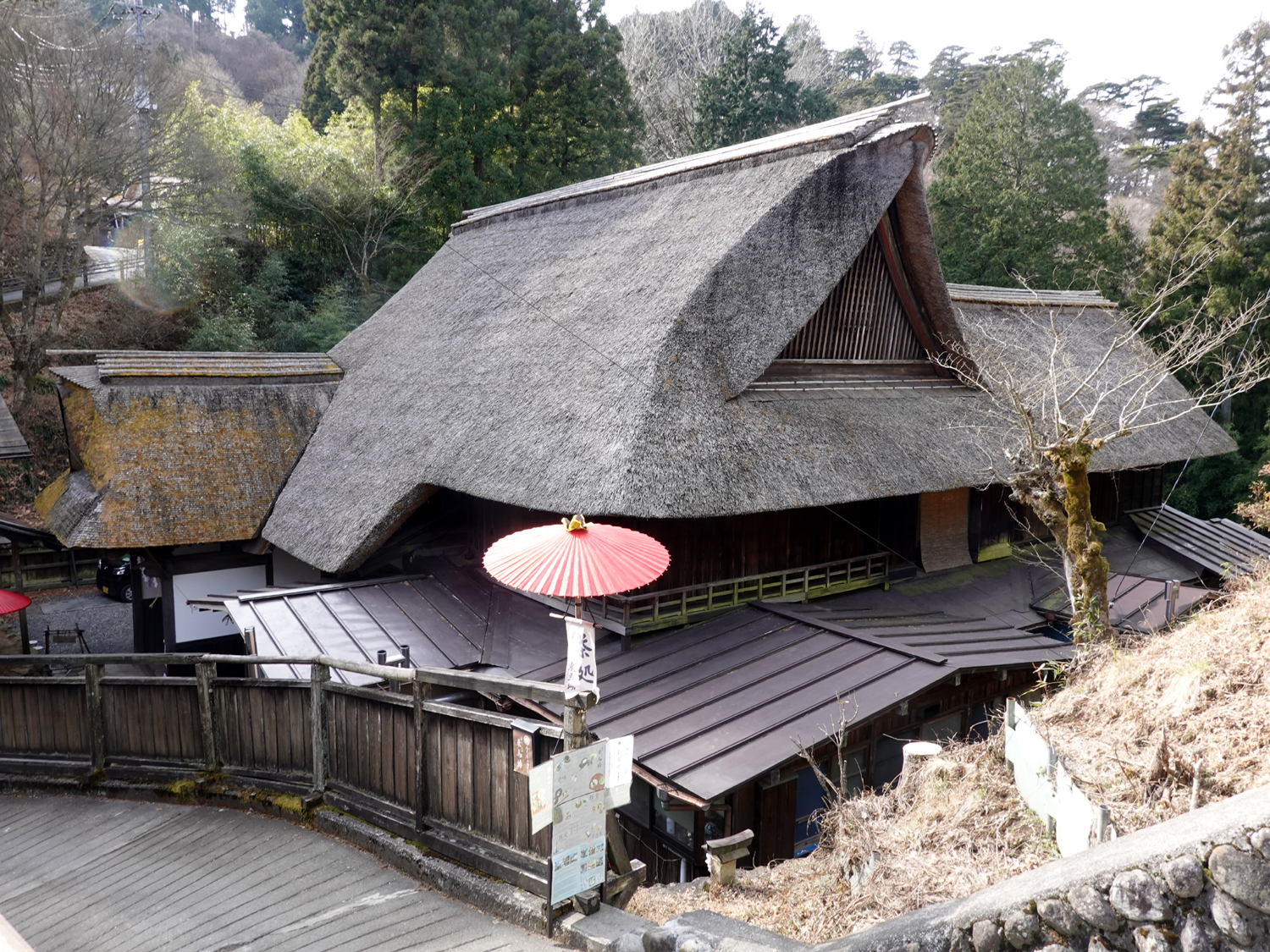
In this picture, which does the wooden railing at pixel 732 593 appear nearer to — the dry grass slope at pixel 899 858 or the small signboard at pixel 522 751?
the dry grass slope at pixel 899 858

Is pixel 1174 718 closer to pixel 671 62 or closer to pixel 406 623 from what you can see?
pixel 406 623

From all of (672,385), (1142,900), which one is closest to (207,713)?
(672,385)

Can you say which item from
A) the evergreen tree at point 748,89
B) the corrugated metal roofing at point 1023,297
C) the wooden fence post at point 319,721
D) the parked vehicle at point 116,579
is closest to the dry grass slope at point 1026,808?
the wooden fence post at point 319,721

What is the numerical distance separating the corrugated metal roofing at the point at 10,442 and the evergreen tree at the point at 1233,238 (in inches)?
940

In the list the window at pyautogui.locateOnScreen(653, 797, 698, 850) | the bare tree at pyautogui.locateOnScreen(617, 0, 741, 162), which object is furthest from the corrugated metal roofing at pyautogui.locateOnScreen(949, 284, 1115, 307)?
the bare tree at pyautogui.locateOnScreen(617, 0, 741, 162)

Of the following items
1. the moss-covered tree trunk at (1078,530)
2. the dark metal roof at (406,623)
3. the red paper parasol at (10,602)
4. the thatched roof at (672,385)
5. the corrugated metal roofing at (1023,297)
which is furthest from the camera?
the corrugated metal roofing at (1023,297)

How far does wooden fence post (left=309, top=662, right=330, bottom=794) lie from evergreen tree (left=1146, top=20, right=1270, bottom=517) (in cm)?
2104

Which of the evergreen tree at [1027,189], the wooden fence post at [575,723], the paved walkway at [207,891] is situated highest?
the evergreen tree at [1027,189]

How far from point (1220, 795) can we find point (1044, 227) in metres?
22.7

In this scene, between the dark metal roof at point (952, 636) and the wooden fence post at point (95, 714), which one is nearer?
the wooden fence post at point (95, 714)

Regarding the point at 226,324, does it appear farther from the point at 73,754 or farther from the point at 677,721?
the point at 677,721

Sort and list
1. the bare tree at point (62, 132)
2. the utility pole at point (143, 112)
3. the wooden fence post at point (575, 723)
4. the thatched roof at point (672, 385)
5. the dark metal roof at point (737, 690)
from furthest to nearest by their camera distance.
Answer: the utility pole at point (143, 112)
the bare tree at point (62, 132)
the thatched roof at point (672, 385)
the dark metal roof at point (737, 690)
the wooden fence post at point (575, 723)

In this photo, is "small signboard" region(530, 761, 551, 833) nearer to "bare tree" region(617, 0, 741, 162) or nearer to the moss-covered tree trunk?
the moss-covered tree trunk

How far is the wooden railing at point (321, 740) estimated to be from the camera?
13.7 feet
